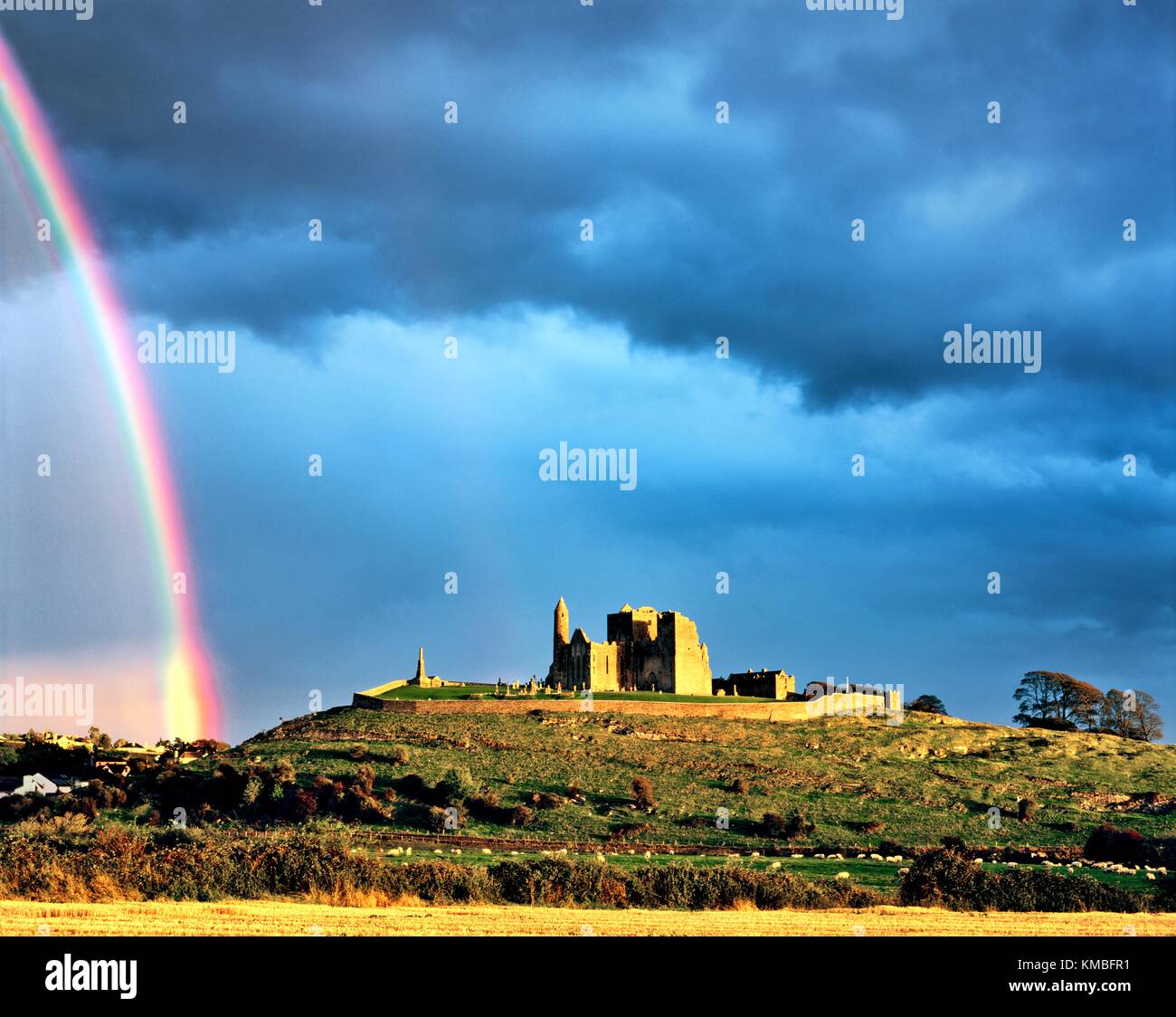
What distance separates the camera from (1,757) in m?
91.9

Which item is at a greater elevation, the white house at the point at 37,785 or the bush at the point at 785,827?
the white house at the point at 37,785

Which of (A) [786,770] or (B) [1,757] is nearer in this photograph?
(A) [786,770]

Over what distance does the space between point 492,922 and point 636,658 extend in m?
97.0

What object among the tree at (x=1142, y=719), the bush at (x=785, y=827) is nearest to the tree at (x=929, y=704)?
the tree at (x=1142, y=719)

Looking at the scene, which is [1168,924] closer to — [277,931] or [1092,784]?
A: [277,931]

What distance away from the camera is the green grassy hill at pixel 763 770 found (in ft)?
227

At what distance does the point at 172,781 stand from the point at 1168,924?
57974 millimetres

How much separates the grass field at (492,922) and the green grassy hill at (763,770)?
33.2 m

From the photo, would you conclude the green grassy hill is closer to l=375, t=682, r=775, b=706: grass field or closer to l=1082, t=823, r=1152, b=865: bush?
l=375, t=682, r=775, b=706: grass field

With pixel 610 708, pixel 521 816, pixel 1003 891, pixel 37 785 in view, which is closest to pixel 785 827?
pixel 521 816

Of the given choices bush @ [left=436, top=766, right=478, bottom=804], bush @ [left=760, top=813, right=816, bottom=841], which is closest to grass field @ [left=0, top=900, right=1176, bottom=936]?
bush @ [left=760, top=813, right=816, bottom=841]

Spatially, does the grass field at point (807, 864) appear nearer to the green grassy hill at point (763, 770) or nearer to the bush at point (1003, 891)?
the bush at point (1003, 891)

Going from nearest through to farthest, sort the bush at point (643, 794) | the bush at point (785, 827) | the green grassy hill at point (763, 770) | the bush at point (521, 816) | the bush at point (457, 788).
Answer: the bush at point (785, 827)
the bush at point (521, 816)
the green grassy hill at point (763, 770)
the bush at point (457, 788)
the bush at point (643, 794)
